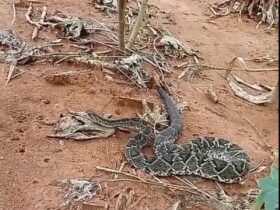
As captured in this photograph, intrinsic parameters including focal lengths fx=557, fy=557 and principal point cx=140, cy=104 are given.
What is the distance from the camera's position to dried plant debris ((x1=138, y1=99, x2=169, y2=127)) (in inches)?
179

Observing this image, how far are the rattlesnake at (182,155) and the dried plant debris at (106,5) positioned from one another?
2.96 meters

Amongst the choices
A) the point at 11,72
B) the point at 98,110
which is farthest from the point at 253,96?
the point at 11,72

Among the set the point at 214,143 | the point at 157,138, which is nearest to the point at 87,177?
the point at 157,138

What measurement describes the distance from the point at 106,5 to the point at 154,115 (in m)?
2.88

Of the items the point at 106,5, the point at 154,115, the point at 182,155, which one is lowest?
the point at 106,5

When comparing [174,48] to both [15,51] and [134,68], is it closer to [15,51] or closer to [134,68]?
[134,68]

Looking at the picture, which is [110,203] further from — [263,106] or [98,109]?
[263,106]

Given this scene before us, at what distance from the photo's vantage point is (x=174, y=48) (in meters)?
6.04

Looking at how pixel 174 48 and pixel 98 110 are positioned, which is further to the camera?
pixel 174 48

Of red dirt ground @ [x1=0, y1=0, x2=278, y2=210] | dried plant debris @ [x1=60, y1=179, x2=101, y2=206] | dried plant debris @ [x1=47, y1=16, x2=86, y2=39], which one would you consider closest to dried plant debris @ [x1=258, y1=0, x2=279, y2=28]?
red dirt ground @ [x1=0, y1=0, x2=278, y2=210]

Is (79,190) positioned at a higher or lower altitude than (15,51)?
higher

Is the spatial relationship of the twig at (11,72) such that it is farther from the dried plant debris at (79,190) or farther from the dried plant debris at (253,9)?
the dried plant debris at (253,9)

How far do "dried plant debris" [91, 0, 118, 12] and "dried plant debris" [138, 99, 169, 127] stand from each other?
2599 millimetres

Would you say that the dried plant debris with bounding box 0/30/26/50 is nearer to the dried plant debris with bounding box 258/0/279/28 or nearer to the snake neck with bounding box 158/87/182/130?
the snake neck with bounding box 158/87/182/130
